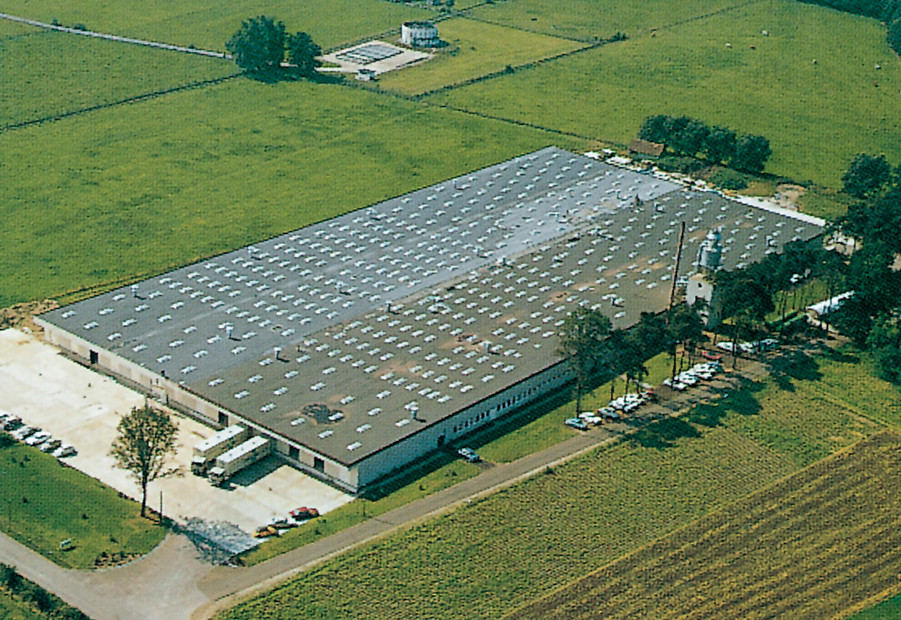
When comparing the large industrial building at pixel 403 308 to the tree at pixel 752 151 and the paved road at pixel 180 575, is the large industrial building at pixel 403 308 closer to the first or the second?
the paved road at pixel 180 575

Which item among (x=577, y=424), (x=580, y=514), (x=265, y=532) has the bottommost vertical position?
(x=265, y=532)

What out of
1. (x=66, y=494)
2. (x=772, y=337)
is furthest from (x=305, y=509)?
(x=772, y=337)

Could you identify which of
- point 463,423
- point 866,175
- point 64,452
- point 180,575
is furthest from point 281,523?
point 866,175

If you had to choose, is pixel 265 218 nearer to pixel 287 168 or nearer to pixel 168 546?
pixel 287 168

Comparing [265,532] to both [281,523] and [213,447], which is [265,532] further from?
[213,447]

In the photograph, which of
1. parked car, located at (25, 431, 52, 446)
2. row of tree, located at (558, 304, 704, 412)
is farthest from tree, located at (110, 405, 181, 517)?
row of tree, located at (558, 304, 704, 412)

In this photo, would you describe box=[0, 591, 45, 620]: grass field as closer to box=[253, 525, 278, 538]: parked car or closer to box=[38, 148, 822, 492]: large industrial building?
box=[253, 525, 278, 538]: parked car

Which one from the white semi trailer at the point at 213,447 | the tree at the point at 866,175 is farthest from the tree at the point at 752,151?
the white semi trailer at the point at 213,447
